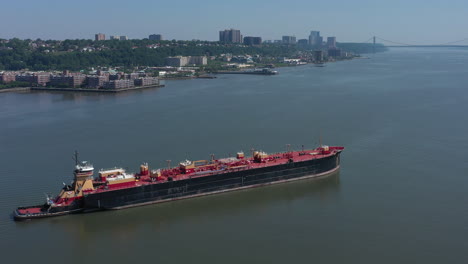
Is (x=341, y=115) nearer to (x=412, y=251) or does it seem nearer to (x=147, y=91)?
(x=412, y=251)

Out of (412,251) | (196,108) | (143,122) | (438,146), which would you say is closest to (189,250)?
(412,251)

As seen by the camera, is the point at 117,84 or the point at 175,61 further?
the point at 175,61

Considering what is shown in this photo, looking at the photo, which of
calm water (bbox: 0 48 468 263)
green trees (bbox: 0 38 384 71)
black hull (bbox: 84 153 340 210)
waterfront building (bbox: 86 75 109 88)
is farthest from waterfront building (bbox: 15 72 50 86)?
black hull (bbox: 84 153 340 210)

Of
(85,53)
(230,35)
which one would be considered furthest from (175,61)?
(230,35)

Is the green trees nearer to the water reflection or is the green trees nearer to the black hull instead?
the black hull

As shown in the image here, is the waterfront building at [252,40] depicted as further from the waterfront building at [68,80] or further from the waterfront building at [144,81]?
the waterfront building at [68,80]

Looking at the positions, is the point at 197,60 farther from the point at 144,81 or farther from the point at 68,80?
the point at 68,80
